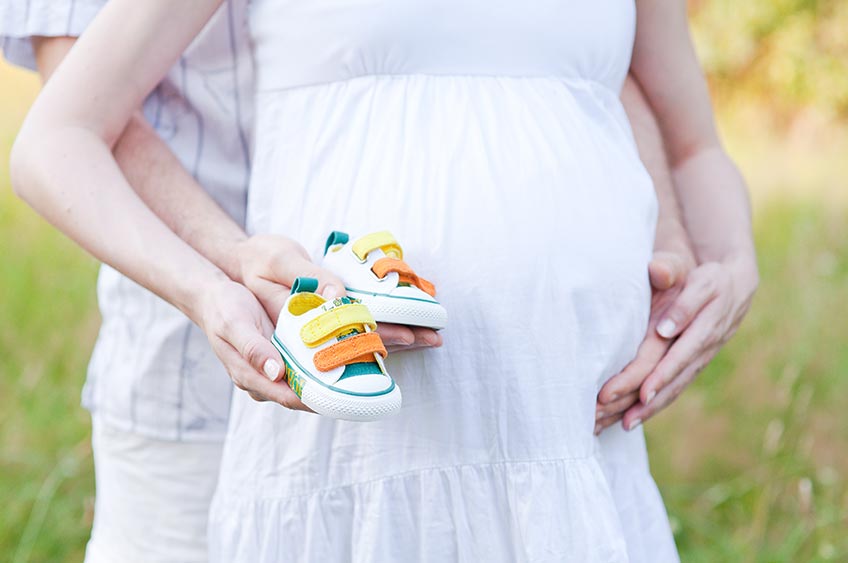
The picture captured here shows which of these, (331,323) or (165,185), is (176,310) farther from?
(331,323)

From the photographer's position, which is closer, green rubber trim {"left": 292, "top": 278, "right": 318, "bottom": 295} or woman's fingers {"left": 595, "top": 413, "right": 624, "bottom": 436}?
green rubber trim {"left": 292, "top": 278, "right": 318, "bottom": 295}

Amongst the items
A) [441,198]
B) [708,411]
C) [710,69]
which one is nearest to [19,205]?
[708,411]

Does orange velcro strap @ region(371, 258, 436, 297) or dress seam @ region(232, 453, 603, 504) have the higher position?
orange velcro strap @ region(371, 258, 436, 297)

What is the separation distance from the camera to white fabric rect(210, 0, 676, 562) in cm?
111

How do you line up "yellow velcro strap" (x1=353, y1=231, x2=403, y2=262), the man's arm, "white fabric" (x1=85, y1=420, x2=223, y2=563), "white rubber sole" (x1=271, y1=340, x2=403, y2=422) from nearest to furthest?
"white rubber sole" (x1=271, y1=340, x2=403, y2=422), "yellow velcro strap" (x1=353, y1=231, x2=403, y2=262), the man's arm, "white fabric" (x1=85, y1=420, x2=223, y2=563)

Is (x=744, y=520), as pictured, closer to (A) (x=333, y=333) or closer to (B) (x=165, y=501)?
(B) (x=165, y=501)

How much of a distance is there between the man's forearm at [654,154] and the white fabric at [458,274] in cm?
30

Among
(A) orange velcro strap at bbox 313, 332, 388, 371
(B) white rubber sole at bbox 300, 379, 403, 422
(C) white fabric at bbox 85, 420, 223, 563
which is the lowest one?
(C) white fabric at bbox 85, 420, 223, 563

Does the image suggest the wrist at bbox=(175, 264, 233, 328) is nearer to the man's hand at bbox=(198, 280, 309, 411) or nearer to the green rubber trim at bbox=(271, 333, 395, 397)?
the man's hand at bbox=(198, 280, 309, 411)

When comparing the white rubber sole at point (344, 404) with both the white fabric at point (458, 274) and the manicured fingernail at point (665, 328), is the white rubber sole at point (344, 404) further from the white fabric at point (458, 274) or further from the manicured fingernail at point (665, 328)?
Answer: the manicured fingernail at point (665, 328)

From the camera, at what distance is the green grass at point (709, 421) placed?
→ 8.01 feet

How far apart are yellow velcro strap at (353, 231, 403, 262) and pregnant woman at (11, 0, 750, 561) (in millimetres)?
77

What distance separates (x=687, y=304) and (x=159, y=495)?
2.60 feet

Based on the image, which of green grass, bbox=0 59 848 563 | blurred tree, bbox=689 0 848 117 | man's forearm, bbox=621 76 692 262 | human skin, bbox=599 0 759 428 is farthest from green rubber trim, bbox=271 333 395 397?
blurred tree, bbox=689 0 848 117
